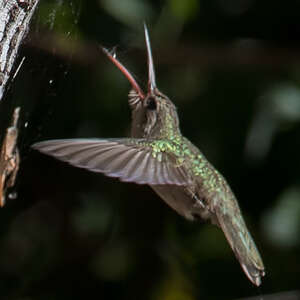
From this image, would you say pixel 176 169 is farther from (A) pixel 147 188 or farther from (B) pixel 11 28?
(A) pixel 147 188

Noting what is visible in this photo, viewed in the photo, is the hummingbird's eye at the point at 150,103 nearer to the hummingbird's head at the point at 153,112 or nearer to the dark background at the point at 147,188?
the hummingbird's head at the point at 153,112

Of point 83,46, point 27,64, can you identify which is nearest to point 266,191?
point 83,46

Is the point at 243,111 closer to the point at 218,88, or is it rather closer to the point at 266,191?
the point at 218,88

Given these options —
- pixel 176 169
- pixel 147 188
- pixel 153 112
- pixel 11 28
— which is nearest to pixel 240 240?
pixel 176 169

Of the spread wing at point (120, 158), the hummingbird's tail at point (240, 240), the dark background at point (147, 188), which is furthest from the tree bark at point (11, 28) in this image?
the dark background at point (147, 188)

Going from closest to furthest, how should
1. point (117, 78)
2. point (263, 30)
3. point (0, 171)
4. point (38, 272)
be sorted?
point (0, 171), point (38, 272), point (117, 78), point (263, 30)
